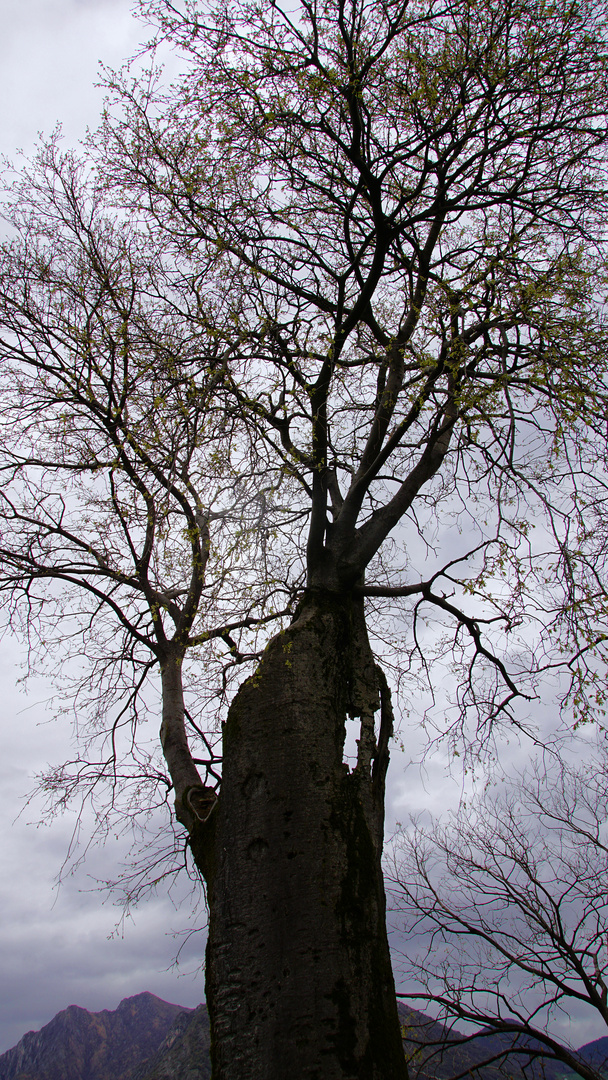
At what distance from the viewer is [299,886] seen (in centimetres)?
286

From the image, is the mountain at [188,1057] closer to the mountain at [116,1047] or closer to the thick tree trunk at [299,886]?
the mountain at [116,1047]

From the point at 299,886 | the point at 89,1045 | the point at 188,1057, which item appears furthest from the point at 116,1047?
the point at 299,886

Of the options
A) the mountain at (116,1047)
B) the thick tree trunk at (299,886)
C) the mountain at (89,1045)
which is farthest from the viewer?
the mountain at (89,1045)

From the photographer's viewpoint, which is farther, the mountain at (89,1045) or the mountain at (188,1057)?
the mountain at (89,1045)

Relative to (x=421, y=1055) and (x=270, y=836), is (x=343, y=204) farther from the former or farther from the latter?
(x=421, y=1055)

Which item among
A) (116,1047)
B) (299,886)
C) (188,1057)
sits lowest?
(116,1047)

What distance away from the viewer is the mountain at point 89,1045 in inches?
3915

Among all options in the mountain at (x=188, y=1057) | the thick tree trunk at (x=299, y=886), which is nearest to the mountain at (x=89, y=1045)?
the mountain at (x=188, y=1057)

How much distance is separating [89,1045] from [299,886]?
5883 inches

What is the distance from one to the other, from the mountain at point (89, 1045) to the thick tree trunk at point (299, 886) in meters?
110

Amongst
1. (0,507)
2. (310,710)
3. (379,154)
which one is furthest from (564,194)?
(0,507)

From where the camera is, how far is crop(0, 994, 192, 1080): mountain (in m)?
99.4

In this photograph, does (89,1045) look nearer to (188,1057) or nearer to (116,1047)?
(116,1047)

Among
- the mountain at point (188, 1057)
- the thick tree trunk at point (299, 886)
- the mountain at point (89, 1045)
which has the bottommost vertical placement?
the mountain at point (89, 1045)
